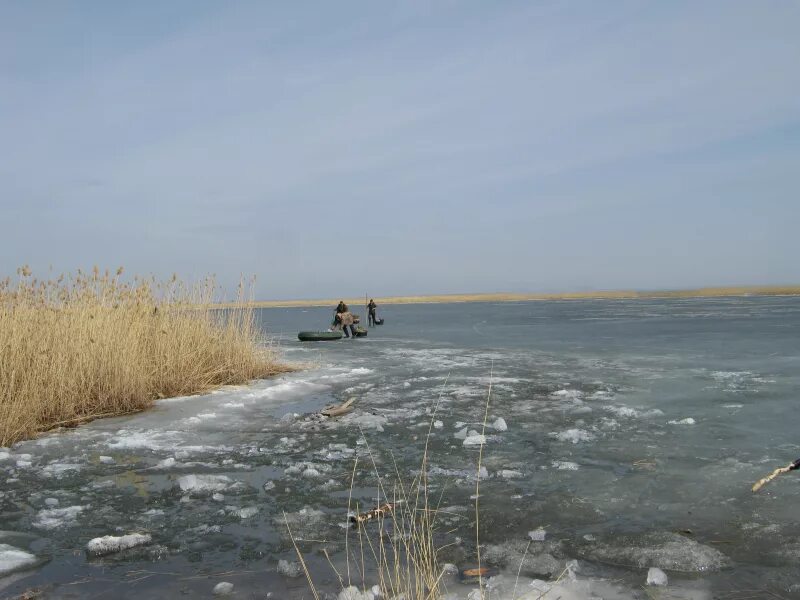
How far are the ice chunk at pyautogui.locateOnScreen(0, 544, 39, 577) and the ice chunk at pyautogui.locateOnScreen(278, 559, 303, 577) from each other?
1333 millimetres

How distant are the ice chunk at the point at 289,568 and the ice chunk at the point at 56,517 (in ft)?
→ 5.32

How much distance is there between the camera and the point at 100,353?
7570mm

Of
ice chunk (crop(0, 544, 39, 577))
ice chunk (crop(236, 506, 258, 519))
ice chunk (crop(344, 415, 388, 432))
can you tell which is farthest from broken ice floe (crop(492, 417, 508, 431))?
ice chunk (crop(0, 544, 39, 577))

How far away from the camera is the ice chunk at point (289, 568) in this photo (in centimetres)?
319

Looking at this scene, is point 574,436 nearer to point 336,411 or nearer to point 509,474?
point 509,474

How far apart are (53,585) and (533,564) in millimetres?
2377

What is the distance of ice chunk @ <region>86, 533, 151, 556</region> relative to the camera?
3518 mm

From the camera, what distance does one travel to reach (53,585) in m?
3.10

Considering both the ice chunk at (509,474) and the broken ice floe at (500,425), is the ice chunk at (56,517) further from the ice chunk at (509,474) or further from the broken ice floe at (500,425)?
the broken ice floe at (500,425)

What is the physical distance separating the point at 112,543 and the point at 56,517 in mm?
777

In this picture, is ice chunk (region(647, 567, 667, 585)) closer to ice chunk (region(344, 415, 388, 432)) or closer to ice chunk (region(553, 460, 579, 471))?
ice chunk (region(553, 460, 579, 471))

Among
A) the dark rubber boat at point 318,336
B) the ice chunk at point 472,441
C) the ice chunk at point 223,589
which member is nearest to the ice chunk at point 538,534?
the ice chunk at point 223,589

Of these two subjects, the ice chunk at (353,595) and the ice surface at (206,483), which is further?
the ice surface at (206,483)

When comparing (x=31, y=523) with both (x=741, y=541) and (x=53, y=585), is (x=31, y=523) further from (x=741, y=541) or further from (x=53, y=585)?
(x=741, y=541)
